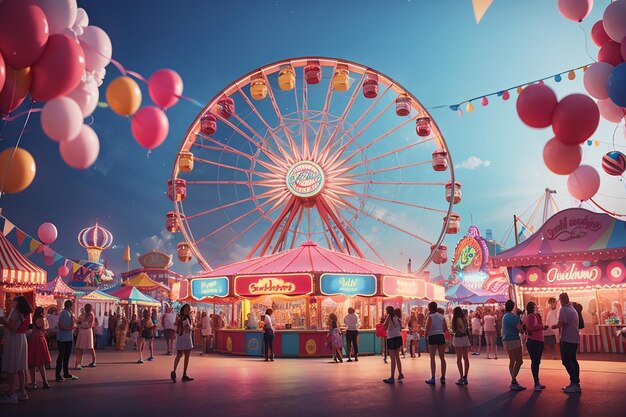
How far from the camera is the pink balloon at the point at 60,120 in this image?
5434 mm

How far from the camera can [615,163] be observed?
33.1 ft

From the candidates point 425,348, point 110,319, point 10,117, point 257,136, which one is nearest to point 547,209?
point 425,348

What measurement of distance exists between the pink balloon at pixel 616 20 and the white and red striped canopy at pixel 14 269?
17468mm

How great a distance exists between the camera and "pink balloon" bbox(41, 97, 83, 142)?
5.43m

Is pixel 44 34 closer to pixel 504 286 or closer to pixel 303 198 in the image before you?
pixel 303 198

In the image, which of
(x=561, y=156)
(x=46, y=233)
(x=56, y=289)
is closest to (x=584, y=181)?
(x=561, y=156)

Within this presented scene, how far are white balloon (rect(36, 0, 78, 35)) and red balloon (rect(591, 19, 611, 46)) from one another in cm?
689

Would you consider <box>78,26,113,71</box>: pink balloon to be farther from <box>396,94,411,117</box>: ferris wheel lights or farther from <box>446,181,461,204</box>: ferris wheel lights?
<box>446,181,461,204</box>: ferris wheel lights

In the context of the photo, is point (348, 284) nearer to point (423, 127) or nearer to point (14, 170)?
point (423, 127)

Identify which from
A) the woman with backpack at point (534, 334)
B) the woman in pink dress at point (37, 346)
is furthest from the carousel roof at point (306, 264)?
the woman in pink dress at point (37, 346)

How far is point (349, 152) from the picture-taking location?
24109 millimetres

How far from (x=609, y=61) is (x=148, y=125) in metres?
6.02

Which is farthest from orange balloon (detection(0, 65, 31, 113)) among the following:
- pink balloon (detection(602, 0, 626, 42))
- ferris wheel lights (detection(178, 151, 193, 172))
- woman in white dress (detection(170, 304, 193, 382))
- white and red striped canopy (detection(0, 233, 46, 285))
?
ferris wheel lights (detection(178, 151, 193, 172))

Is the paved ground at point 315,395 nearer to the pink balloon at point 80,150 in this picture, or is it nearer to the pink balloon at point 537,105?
the pink balloon at point 80,150
